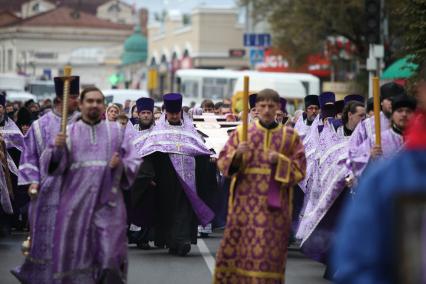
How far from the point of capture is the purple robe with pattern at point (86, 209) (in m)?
9.59

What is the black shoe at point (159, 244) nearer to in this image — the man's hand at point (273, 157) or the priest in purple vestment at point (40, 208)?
the priest in purple vestment at point (40, 208)

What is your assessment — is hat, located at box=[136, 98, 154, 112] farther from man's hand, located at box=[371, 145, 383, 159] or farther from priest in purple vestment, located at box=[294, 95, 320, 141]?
man's hand, located at box=[371, 145, 383, 159]

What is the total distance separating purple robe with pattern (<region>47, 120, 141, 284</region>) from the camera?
9.59m

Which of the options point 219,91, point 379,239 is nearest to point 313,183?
point 379,239

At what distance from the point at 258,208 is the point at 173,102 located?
18.4ft

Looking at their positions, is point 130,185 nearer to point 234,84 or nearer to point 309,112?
point 309,112

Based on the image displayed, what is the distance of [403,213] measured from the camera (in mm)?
4160

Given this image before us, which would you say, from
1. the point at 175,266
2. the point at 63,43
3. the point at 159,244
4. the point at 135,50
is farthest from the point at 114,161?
the point at 63,43

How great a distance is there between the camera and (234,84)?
49.4 meters

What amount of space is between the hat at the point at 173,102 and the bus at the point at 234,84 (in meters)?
28.1

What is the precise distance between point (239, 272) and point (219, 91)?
41641mm

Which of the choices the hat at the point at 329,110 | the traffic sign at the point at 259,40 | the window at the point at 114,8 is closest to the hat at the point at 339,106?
the hat at the point at 329,110

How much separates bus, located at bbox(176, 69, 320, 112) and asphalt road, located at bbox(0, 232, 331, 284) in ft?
89.6

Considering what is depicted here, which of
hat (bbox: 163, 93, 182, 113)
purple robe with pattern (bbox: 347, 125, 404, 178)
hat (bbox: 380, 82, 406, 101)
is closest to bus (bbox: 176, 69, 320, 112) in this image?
hat (bbox: 163, 93, 182, 113)
